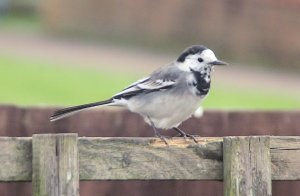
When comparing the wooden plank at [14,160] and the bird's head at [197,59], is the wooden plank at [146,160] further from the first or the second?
the bird's head at [197,59]

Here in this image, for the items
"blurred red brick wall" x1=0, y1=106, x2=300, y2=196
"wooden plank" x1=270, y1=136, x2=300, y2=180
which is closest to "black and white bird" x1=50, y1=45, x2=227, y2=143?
"blurred red brick wall" x1=0, y1=106, x2=300, y2=196

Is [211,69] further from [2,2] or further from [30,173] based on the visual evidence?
[2,2]

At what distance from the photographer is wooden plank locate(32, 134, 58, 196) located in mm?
5145

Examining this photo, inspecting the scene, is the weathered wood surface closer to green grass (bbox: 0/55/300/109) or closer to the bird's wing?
the bird's wing

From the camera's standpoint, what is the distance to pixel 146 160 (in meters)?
5.38

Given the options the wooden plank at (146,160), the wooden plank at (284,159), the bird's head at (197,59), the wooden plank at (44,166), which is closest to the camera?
the wooden plank at (44,166)

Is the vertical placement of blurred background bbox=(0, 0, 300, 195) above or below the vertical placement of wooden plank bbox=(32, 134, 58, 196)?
above

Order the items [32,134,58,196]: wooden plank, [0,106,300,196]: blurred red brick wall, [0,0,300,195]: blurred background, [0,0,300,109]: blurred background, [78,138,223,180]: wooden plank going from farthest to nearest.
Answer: [0,0,300,109]: blurred background < [0,0,300,195]: blurred background < [0,106,300,196]: blurred red brick wall < [78,138,223,180]: wooden plank < [32,134,58,196]: wooden plank

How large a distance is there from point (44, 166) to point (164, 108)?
2.63 m

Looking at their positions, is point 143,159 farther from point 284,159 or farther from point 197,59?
point 197,59

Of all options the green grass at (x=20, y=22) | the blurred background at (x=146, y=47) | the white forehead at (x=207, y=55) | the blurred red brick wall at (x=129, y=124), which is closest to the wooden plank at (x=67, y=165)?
the white forehead at (x=207, y=55)

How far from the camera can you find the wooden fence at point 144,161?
5176mm

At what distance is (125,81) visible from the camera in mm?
21984

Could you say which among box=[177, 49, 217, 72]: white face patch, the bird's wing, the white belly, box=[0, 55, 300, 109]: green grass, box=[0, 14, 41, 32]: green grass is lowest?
the white belly
